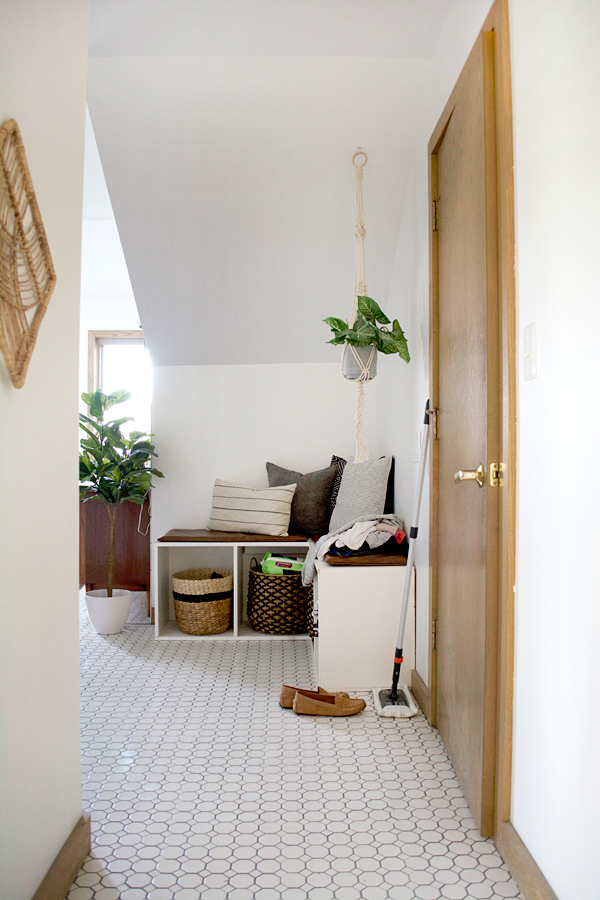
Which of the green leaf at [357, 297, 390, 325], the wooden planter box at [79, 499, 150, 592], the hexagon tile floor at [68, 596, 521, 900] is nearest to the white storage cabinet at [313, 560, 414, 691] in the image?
the hexagon tile floor at [68, 596, 521, 900]

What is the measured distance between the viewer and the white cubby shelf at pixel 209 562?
337 cm

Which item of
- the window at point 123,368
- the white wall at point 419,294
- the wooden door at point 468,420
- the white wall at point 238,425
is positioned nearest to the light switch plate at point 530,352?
the wooden door at point 468,420

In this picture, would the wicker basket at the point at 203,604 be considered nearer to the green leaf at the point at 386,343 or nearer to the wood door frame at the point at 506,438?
the green leaf at the point at 386,343

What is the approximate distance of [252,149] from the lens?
→ 285cm

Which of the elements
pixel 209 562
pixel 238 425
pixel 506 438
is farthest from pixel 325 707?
pixel 238 425

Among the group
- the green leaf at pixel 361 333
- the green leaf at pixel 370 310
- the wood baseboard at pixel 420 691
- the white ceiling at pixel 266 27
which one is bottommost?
the wood baseboard at pixel 420 691

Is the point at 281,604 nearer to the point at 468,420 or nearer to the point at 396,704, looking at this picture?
the point at 396,704

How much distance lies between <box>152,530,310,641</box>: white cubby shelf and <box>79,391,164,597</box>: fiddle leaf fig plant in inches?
11.0

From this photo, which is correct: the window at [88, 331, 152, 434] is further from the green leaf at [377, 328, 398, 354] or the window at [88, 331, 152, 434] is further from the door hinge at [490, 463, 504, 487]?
the door hinge at [490, 463, 504, 487]

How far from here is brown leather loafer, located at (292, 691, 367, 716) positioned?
2330 millimetres

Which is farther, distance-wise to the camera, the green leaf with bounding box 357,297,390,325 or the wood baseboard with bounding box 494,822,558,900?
the green leaf with bounding box 357,297,390,325

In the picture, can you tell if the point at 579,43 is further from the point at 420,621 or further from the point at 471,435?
the point at 420,621

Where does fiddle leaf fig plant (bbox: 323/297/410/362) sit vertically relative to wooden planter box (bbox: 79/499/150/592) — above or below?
above

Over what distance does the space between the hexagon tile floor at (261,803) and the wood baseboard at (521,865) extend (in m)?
0.03
